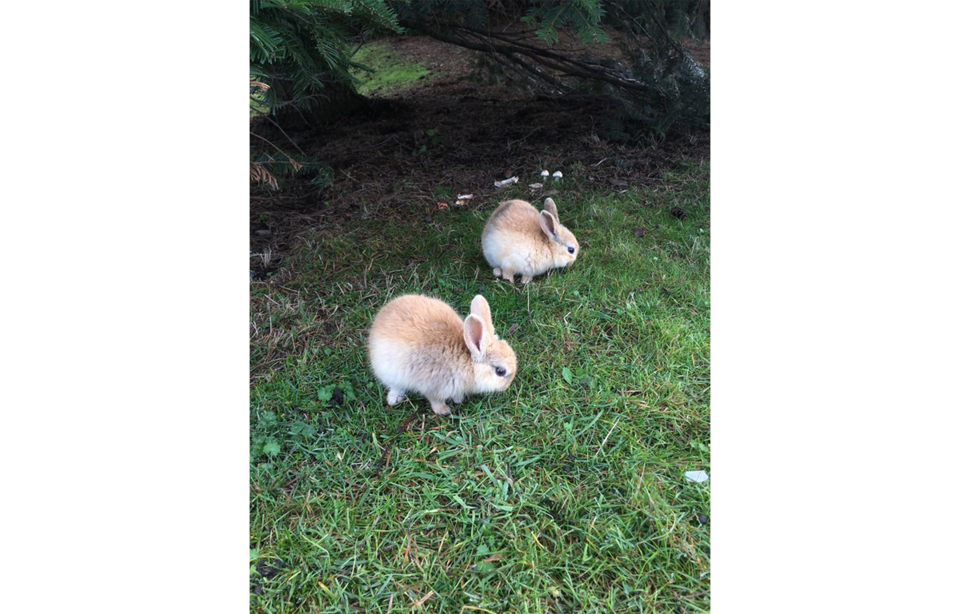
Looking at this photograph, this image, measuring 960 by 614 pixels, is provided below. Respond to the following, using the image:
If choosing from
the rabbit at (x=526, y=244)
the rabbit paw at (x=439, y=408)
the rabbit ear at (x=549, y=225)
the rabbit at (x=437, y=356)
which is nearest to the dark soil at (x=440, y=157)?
the rabbit at (x=526, y=244)

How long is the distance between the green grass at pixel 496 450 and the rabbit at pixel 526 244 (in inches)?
5.5

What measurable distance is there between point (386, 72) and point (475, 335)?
8625 millimetres

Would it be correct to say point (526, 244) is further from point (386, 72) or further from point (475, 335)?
point (386, 72)

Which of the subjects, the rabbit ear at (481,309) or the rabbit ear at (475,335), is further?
the rabbit ear at (481,309)

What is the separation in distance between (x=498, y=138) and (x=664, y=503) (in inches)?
200

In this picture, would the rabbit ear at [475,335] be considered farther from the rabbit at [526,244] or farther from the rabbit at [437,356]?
the rabbit at [526,244]

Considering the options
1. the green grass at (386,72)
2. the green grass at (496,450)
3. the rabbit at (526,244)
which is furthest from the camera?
the green grass at (386,72)

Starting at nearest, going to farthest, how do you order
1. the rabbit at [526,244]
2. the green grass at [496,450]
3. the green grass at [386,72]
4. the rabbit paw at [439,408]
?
the green grass at [496,450], the rabbit paw at [439,408], the rabbit at [526,244], the green grass at [386,72]

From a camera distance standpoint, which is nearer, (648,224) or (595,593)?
(595,593)

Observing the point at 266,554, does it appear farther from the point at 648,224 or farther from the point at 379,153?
the point at 379,153

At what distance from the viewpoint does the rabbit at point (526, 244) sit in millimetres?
3871

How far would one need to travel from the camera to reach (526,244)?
3861mm

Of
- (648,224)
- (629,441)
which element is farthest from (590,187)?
(629,441)

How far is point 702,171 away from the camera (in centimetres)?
548
